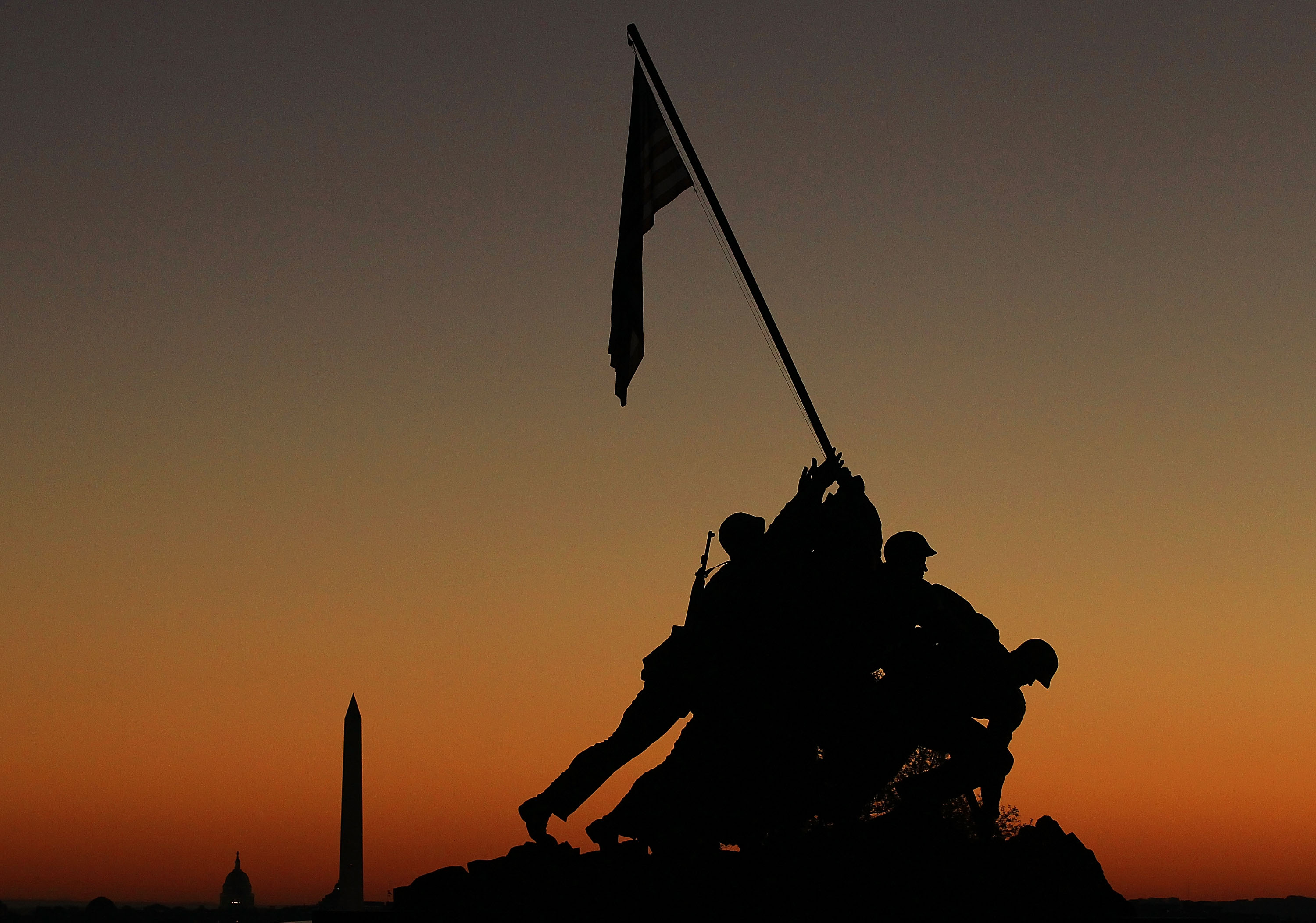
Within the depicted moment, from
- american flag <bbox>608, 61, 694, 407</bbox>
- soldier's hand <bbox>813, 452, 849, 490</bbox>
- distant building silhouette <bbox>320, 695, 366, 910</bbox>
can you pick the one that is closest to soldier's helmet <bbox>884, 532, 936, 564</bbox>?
soldier's hand <bbox>813, 452, 849, 490</bbox>

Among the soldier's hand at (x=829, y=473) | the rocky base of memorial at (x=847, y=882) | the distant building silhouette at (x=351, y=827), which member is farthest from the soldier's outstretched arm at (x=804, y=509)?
the distant building silhouette at (x=351, y=827)

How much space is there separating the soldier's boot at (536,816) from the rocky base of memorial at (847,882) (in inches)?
33.5

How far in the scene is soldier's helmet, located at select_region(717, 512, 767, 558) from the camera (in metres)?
14.6

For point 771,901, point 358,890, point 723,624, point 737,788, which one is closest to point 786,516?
point 723,624

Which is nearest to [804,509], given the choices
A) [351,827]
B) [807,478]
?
[807,478]

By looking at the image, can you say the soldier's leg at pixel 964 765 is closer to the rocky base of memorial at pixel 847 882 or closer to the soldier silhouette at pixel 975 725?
the soldier silhouette at pixel 975 725

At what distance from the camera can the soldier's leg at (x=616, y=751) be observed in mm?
14180

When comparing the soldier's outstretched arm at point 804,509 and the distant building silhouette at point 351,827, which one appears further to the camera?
the distant building silhouette at point 351,827

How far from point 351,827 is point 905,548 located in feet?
82.4

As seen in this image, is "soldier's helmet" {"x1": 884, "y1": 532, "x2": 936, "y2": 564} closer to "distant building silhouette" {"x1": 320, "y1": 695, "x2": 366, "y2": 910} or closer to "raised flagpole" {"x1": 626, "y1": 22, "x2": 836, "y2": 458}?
"raised flagpole" {"x1": 626, "y1": 22, "x2": 836, "y2": 458}

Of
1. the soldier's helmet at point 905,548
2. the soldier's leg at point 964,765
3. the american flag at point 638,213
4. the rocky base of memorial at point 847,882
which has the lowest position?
the rocky base of memorial at point 847,882

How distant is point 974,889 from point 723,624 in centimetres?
321

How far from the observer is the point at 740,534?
14.6 meters

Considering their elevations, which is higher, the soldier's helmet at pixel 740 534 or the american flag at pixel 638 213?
the american flag at pixel 638 213
